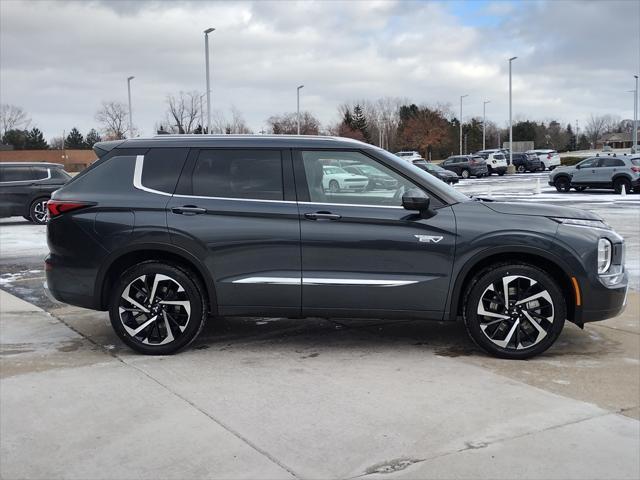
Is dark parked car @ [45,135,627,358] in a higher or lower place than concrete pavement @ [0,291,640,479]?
higher

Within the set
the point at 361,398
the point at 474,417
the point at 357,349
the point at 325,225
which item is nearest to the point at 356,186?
the point at 325,225

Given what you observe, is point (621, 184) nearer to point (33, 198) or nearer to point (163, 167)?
point (33, 198)

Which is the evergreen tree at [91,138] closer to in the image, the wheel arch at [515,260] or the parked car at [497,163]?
the parked car at [497,163]

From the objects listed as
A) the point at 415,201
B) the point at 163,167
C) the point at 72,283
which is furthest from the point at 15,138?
the point at 415,201

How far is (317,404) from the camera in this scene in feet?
14.5

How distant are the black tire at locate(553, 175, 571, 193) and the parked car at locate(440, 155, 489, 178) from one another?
18221 millimetres

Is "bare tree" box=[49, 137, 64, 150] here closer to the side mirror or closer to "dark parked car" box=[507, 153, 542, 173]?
"dark parked car" box=[507, 153, 542, 173]

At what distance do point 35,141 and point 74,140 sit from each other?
9.11 meters

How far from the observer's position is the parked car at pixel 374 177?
5480mm

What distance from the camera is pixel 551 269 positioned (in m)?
5.42

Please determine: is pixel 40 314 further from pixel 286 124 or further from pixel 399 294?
pixel 286 124

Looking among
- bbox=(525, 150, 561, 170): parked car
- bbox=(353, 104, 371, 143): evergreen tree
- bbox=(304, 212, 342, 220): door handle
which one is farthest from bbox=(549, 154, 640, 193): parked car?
bbox=(353, 104, 371, 143): evergreen tree

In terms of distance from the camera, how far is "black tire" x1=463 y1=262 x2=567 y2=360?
17.4ft

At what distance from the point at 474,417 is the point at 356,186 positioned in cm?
215
